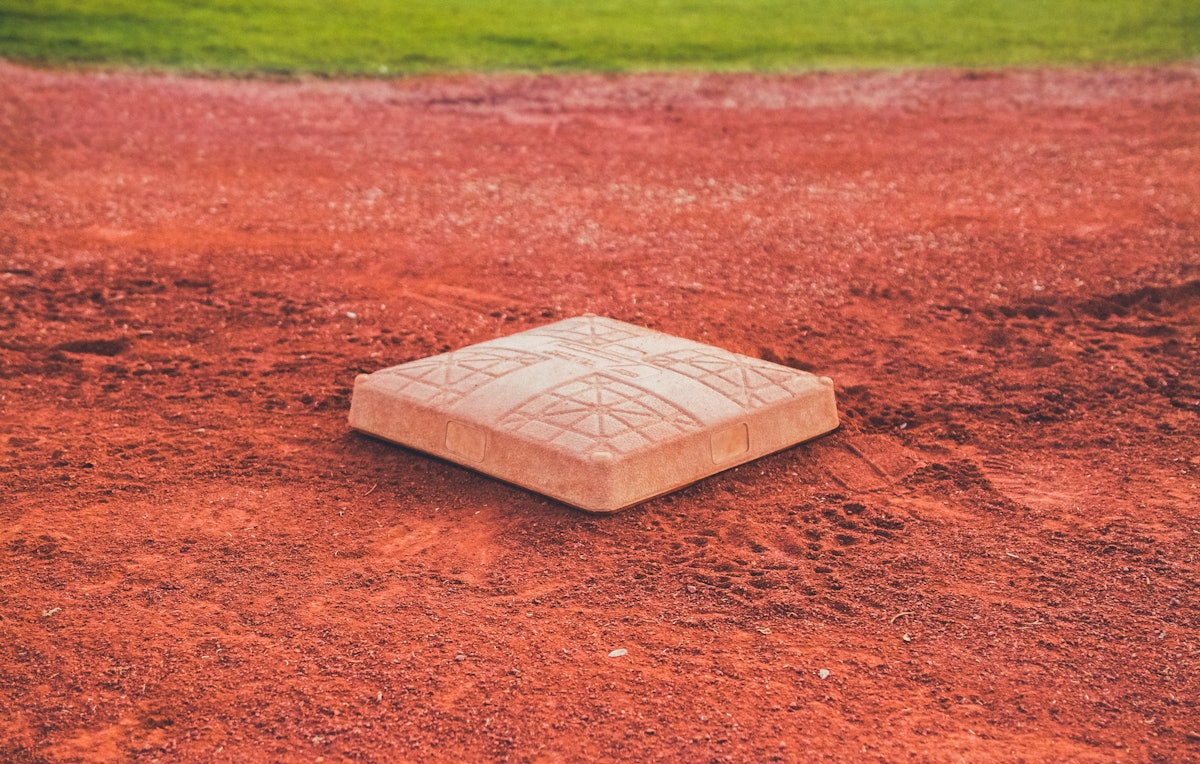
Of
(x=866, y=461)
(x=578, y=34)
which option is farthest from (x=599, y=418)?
(x=578, y=34)

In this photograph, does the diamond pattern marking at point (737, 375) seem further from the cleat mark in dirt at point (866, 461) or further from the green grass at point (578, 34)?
the green grass at point (578, 34)

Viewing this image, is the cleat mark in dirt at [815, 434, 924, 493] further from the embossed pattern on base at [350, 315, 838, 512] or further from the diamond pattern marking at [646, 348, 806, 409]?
the diamond pattern marking at [646, 348, 806, 409]

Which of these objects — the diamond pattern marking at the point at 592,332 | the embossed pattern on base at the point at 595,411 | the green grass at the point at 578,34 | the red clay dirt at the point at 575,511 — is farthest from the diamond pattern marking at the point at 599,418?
the green grass at the point at 578,34

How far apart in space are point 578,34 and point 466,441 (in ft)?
30.6

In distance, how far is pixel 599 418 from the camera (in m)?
3.78

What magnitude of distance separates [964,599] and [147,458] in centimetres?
270

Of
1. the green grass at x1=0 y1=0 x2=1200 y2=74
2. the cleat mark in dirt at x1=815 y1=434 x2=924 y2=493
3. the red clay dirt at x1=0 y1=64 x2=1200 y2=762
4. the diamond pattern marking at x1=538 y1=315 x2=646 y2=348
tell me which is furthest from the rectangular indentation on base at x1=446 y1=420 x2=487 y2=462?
the green grass at x1=0 y1=0 x2=1200 y2=74

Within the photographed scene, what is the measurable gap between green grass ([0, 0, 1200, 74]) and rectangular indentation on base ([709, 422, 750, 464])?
7701mm

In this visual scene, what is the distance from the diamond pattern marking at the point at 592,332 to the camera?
4.48 metres

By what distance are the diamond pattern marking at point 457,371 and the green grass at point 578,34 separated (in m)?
→ 6.99

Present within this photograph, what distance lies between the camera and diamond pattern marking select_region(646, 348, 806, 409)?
4.07 metres

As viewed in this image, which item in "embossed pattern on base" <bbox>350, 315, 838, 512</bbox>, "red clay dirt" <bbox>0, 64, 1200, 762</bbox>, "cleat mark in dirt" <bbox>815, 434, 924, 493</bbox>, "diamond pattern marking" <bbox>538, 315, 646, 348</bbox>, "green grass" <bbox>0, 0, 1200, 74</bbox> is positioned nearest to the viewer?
"red clay dirt" <bbox>0, 64, 1200, 762</bbox>

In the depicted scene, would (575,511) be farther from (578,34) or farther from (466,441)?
(578,34)

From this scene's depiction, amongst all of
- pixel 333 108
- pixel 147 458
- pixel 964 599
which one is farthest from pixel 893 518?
pixel 333 108
